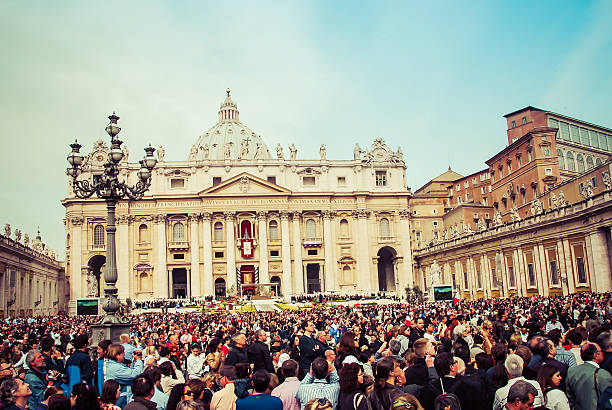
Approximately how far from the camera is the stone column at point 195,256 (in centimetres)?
6994

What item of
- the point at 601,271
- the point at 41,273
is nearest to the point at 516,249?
the point at 601,271

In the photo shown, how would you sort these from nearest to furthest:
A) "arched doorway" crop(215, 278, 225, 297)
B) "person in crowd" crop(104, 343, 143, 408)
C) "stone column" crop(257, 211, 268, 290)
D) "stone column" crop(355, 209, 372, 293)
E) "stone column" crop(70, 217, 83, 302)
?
"person in crowd" crop(104, 343, 143, 408), "stone column" crop(70, 217, 83, 302), "stone column" crop(257, 211, 268, 290), "arched doorway" crop(215, 278, 225, 297), "stone column" crop(355, 209, 372, 293)

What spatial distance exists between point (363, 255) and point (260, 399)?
2628 inches

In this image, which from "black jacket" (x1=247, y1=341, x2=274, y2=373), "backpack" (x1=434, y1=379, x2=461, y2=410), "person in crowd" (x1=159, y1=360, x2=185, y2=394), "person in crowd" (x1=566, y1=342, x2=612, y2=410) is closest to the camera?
"backpack" (x1=434, y1=379, x2=461, y2=410)

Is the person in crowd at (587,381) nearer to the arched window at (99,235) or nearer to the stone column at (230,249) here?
the stone column at (230,249)

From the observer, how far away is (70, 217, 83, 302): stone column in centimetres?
6877

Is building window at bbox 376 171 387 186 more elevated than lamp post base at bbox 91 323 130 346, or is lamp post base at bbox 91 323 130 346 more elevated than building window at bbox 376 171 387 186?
building window at bbox 376 171 387 186

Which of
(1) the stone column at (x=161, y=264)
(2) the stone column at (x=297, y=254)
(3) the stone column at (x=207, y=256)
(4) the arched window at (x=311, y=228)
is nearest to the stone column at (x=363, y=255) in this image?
(4) the arched window at (x=311, y=228)

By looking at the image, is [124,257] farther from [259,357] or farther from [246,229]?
[259,357]

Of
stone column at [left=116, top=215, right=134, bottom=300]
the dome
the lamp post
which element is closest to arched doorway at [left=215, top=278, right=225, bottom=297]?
stone column at [left=116, top=215, right=134, bottom=300]

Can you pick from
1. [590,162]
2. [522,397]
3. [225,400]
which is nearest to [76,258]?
[590,162]

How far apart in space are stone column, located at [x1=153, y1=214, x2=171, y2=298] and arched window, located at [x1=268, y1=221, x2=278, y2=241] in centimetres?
1296

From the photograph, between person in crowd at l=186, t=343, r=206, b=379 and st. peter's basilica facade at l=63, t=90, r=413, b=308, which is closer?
person in crowd at l=186, t=343, r=206, b=379

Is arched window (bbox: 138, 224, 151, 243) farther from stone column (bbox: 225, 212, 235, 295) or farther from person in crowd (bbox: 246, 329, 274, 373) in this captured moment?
person in crowd (bbox: 246, 329, 274, 373)
